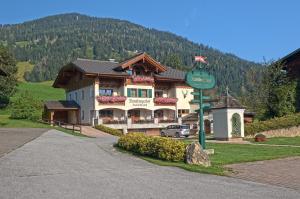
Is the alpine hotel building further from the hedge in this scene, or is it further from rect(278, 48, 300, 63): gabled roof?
the hedge

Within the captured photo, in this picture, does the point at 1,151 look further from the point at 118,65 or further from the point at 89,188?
the point at 118,65

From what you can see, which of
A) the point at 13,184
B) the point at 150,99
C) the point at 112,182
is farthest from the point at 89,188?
the point at 150,99

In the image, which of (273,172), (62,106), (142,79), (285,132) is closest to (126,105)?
(142,79)

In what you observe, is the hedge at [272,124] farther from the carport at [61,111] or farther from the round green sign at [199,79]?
the carport at [61,111]

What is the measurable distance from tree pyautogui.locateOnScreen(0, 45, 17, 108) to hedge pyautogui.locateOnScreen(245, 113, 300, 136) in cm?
4116

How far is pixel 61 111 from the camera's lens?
54.7m

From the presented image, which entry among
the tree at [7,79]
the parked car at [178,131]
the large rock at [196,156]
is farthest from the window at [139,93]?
the large rock at [196,156]

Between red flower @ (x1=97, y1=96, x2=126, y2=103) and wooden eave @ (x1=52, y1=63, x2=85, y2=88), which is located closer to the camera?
red flower @ (x1=97, y1=96, x2=126, y2=103)

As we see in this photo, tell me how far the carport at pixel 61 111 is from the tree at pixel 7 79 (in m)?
12.9

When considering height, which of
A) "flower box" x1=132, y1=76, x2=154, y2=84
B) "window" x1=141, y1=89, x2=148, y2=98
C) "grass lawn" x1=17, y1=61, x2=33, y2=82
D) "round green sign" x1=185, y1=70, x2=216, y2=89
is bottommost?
"round green sign" x1=185, y1=70, x2=216, y2=89

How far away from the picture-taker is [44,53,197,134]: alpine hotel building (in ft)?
160

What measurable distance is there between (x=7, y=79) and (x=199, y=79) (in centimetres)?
5042

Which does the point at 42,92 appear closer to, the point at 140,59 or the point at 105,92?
the point at 105,92

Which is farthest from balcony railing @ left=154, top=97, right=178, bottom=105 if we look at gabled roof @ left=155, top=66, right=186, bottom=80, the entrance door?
gabled roof @ left=155, top=66, right=186, bottom=80
